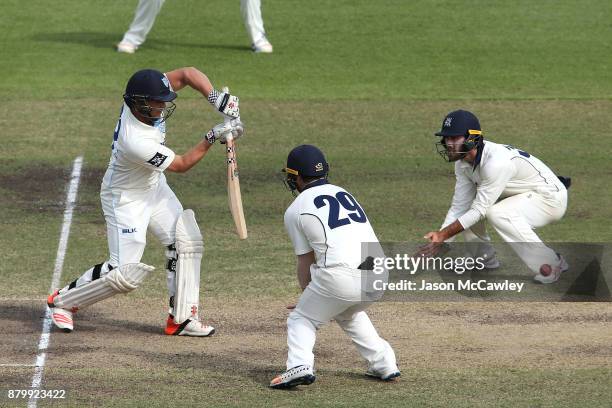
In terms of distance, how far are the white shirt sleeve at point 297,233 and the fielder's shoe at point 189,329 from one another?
5.51ft

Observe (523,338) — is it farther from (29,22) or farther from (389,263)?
(29,22)

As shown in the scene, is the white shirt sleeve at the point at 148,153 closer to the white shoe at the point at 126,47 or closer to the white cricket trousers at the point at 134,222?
the white cricket trousers at the point at 134,222

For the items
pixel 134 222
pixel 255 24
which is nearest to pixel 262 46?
pixel 255 24

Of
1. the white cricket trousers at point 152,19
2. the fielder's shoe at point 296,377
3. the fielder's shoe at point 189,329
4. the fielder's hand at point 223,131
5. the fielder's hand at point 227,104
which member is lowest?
the fielder's shoe at point 296,377

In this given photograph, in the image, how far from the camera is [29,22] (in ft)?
74.4

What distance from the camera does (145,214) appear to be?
35.2ft

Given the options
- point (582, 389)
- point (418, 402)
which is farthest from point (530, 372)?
point (418, 402)

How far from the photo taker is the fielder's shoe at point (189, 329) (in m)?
10.5

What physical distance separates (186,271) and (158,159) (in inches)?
40.2

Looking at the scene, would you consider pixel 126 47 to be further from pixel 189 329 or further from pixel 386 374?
pixel 386 374

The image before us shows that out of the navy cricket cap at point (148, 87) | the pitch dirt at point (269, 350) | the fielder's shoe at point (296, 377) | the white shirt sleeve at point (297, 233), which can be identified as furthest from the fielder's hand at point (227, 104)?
the fielder's shoe at point (296, 377)

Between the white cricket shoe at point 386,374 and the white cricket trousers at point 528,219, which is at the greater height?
the white cricket trousers at point 528,219

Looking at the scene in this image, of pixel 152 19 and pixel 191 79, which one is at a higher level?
pixel 152 19

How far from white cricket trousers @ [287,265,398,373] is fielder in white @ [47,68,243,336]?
161 centimetres
